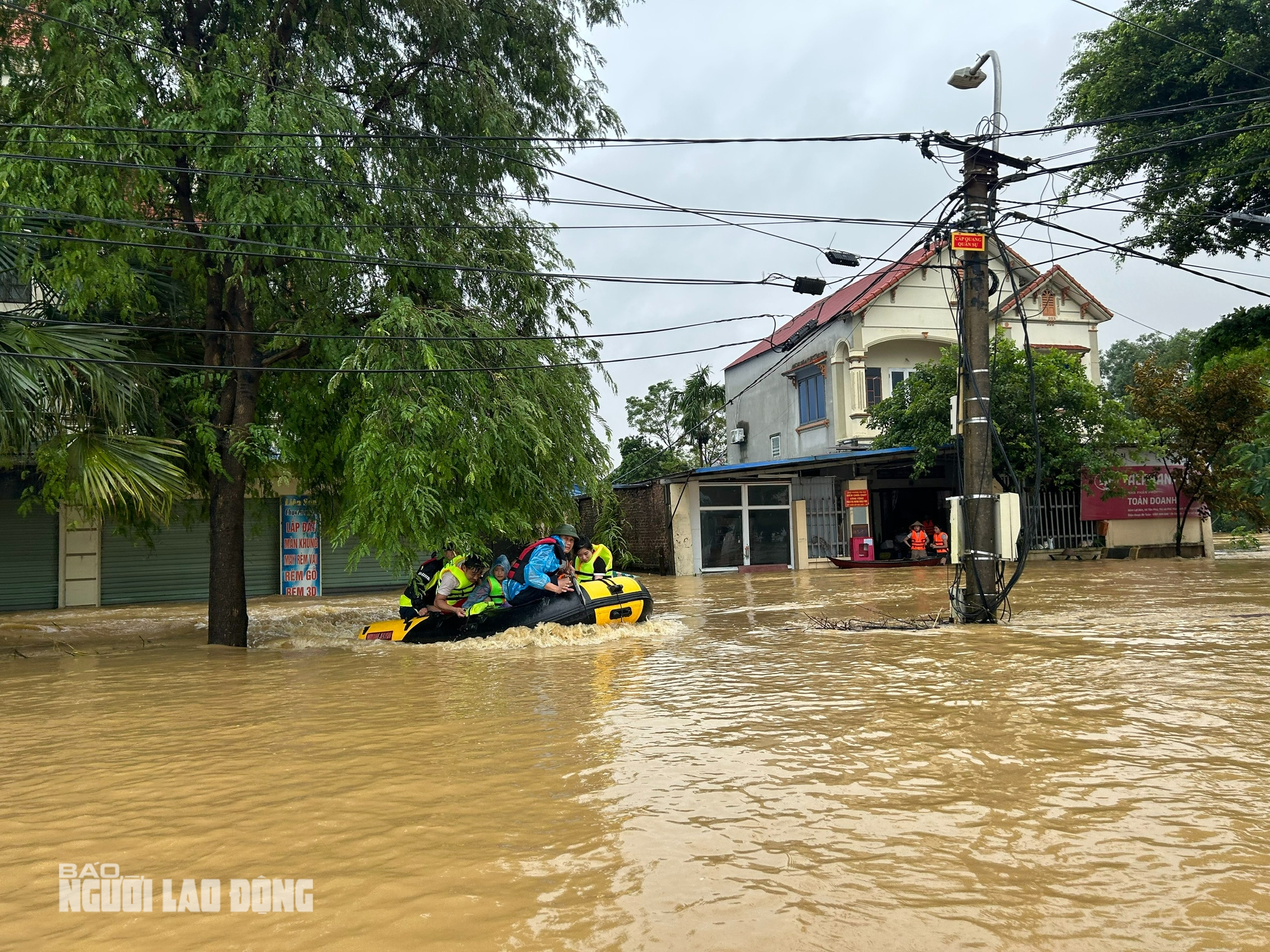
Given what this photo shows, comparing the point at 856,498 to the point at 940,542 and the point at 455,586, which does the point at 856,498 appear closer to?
the point at 940,542

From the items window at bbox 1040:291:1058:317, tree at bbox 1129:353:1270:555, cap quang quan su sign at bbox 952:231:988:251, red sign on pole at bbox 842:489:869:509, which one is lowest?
red sign on pole at bbox 842:489:869:509

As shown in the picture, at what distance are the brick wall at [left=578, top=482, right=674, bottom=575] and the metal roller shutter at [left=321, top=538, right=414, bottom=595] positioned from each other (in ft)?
18.6

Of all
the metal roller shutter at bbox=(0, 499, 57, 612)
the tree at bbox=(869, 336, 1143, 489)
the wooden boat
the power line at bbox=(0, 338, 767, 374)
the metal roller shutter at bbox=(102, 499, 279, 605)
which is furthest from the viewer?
the wooden boat

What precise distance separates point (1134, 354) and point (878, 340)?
55673mm

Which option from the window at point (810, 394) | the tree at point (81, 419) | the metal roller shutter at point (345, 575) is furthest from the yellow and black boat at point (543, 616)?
the window at point (810, 394)

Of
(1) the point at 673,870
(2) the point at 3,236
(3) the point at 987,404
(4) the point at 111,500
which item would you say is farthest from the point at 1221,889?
(2) the point at 3,236

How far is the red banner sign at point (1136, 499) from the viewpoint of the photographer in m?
27.2

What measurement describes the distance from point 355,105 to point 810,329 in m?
9.40

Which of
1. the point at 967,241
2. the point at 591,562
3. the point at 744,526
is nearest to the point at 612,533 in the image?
the point at 744,526

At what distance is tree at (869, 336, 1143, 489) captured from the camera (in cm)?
2392

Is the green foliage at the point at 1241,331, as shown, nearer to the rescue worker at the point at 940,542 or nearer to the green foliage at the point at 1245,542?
the green foliage at the point at 1245,542

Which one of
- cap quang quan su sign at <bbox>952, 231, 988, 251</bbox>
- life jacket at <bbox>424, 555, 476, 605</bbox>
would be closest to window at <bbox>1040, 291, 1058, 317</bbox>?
cap quang quan su sign at <bbox>952, 231, 988, 251</bbox>

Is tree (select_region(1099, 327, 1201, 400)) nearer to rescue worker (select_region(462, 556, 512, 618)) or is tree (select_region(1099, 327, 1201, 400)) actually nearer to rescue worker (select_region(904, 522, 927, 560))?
rescue worker (select_region(904, 522, 927, 560))

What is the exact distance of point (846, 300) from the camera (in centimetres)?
2995
